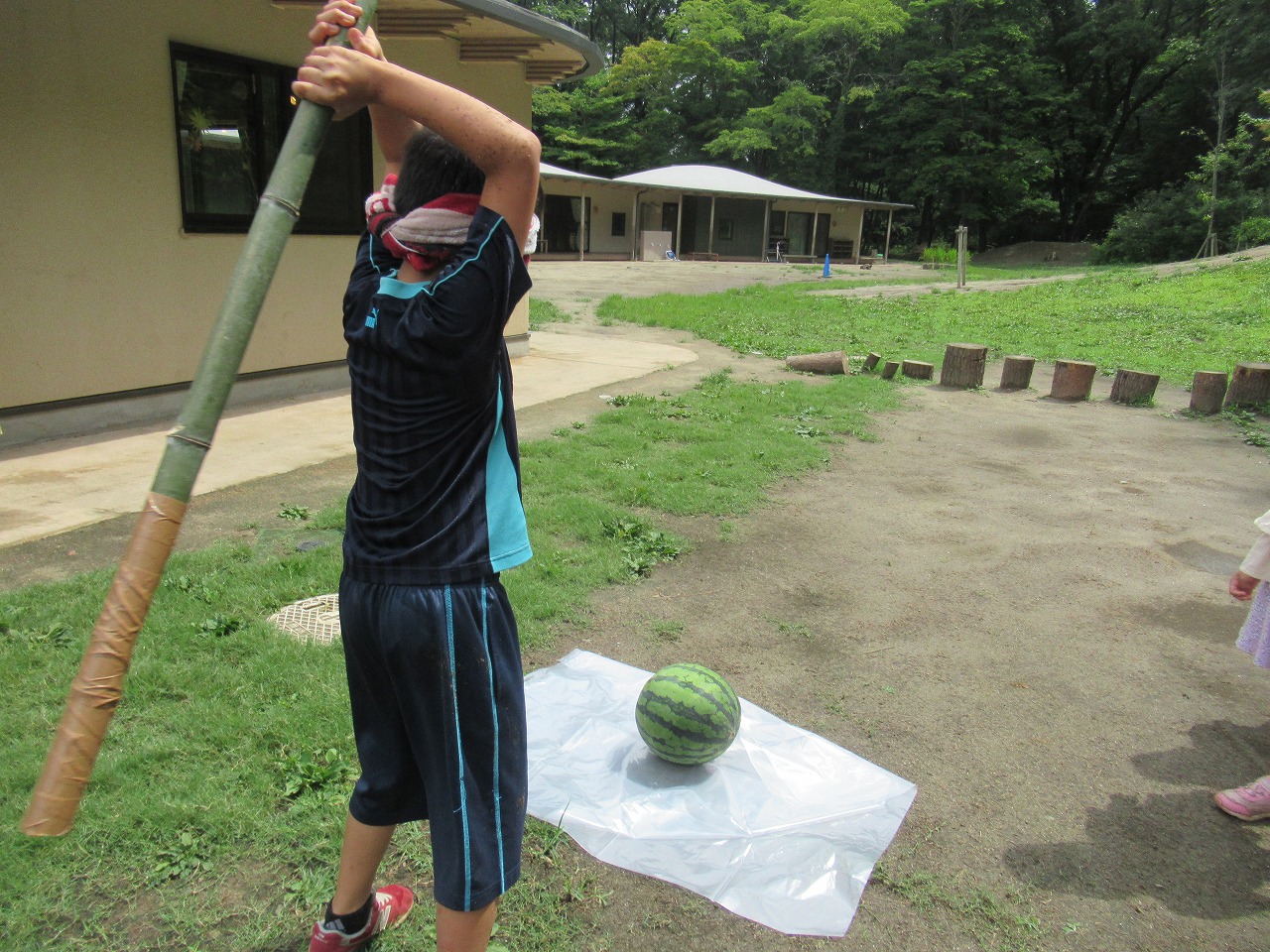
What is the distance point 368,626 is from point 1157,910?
238cm

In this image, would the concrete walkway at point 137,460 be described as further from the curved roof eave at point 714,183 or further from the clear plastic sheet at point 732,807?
the curved roof eave at point 714,183

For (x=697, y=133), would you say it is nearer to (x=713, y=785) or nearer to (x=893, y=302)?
(x=893, y=302)

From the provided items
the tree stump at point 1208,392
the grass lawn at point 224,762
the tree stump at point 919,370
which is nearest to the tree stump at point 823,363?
the tree stump at point 919,370

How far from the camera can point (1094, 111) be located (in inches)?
1842

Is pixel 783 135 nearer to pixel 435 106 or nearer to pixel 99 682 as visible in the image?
pixel 435 106

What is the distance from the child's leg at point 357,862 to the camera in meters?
2.00

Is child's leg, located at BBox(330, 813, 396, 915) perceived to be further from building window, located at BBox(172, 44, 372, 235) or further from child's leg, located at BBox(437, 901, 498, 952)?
building window, located at BBox(172, 44, 372, 235)

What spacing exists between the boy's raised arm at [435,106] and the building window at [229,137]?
5.80 meters

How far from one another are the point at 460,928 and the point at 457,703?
19.3 inches

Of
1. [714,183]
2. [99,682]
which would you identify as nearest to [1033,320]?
[99,682]

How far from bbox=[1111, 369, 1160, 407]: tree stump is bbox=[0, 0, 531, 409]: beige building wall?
9413 mm

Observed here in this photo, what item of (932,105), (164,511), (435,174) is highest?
(932,105)

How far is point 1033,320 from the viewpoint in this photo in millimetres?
16938

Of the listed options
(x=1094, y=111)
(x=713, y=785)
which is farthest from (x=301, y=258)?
(x=1094, y=111)
